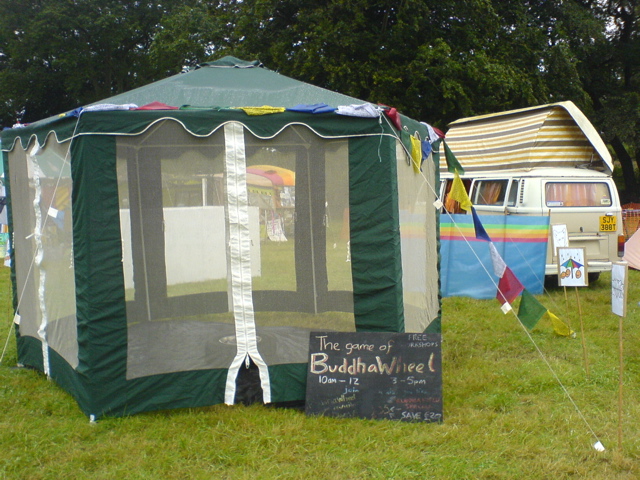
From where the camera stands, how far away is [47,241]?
5312mm

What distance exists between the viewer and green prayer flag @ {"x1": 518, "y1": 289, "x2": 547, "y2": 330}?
5629 mm

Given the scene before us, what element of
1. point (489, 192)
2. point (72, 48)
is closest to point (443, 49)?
point (489, 192)

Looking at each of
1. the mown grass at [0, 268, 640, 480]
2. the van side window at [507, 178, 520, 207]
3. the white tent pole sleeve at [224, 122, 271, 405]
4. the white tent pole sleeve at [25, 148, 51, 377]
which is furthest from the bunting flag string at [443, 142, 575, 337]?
the van side window at [507, 178, 520, 207]

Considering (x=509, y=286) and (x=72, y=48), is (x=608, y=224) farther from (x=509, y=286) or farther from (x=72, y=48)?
(x=72, y=48)

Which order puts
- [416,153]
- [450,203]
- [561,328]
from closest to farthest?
[416,153], [561,328], [450,203]

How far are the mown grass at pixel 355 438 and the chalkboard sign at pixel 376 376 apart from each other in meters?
0.11

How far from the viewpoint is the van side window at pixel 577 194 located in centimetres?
959

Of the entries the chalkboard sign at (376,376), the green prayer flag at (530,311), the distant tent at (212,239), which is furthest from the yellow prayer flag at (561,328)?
the chalkboard sign at (376,376)

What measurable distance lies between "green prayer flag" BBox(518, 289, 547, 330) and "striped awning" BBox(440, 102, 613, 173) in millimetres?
4846

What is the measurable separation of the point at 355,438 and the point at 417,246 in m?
2.10

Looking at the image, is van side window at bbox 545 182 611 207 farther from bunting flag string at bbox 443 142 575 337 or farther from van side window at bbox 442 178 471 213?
bunting flag string at bbox 443 142 575 337

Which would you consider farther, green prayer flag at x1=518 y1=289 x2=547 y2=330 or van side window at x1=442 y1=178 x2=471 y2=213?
van side window at x1=442 y1=178 x2=471 y2=213

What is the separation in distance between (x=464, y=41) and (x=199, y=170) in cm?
1360

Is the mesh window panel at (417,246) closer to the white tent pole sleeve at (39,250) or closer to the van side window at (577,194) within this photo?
the white tent pole sleeve at (39,250)
